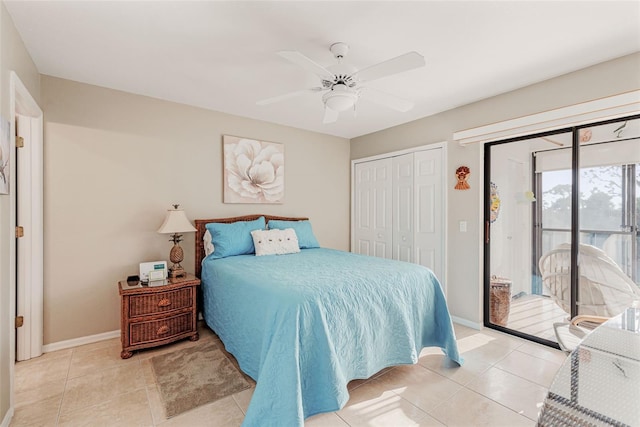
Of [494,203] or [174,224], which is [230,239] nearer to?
[174,224]

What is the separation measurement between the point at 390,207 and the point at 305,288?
258cm

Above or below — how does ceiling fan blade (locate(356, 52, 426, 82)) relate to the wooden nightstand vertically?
above

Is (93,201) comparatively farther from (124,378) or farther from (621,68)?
(621,68)

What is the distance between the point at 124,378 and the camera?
2180mm

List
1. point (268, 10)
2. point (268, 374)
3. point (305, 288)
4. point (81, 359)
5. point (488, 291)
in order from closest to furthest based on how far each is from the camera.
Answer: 1. point (268, 374)
2. point (268, 10)
3. point (305, 288)
4. point (81, 359)
5. point (488, 291)

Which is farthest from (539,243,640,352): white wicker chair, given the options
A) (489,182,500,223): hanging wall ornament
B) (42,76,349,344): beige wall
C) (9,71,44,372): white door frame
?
(9,71,44,372): white door frame

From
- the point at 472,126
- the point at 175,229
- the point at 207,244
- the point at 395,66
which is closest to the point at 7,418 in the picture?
the point at 175,229

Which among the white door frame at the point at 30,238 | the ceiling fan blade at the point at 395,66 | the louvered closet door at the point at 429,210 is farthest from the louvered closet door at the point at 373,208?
the white door frame at the point at 30,238

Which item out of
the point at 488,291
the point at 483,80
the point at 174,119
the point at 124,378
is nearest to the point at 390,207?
the point at 488,291

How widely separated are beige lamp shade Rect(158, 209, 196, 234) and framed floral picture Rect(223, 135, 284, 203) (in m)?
0.70

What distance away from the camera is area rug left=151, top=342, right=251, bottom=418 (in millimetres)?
1927

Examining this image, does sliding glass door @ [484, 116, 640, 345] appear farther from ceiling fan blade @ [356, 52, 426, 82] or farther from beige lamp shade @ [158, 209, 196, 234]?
beige lamp shade @ [158, 209, 196, 234]

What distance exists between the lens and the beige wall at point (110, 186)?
8.61 feet

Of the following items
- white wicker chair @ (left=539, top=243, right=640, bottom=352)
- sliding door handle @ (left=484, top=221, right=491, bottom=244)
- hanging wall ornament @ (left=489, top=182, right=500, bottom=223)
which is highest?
hanging wall ornament @ (left=489, top=182, right=500, bottom=223)
